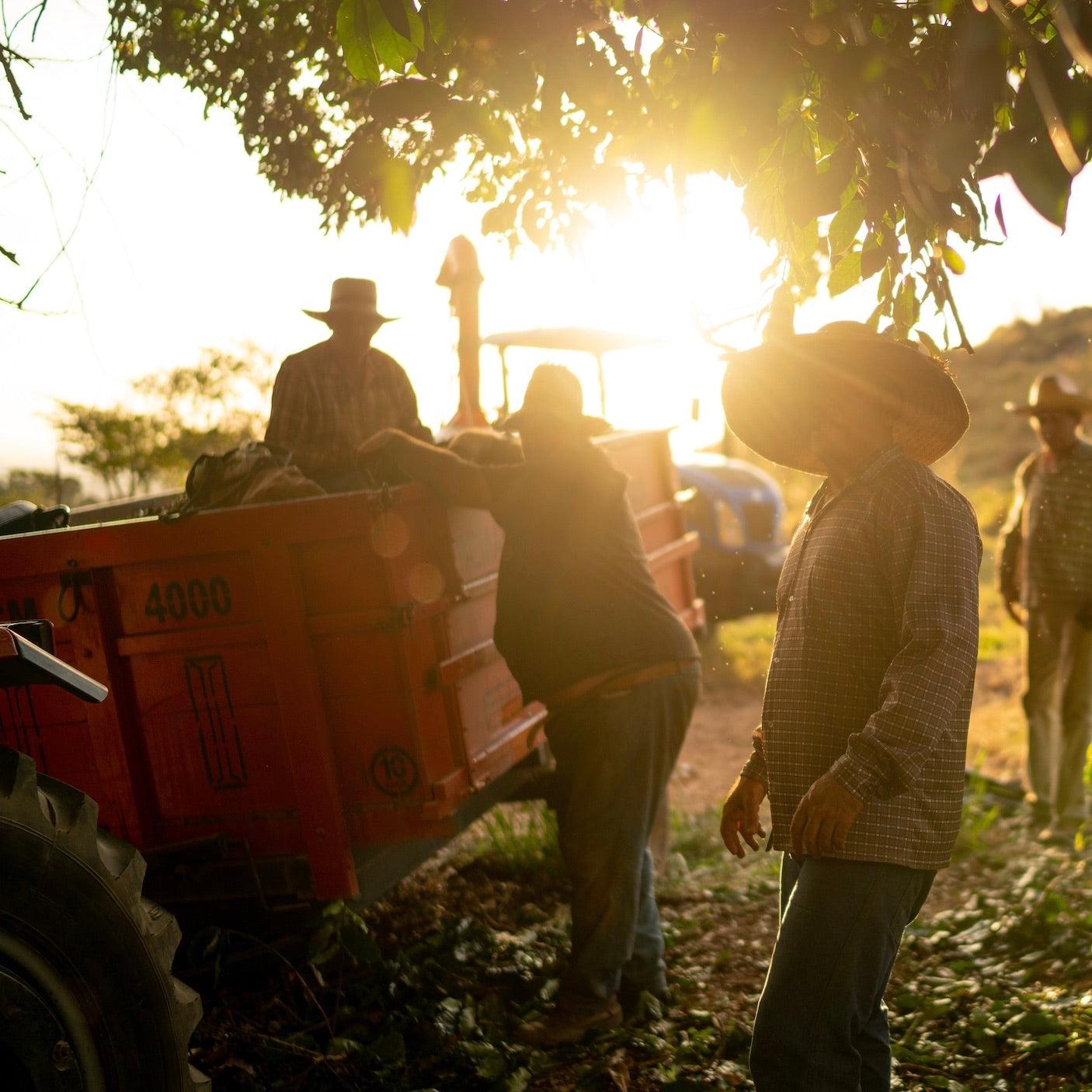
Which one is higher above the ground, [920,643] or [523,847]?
[920,643]

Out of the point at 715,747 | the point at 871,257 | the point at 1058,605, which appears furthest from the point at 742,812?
the point at 715,747

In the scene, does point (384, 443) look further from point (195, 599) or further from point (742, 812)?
point (742, 812)

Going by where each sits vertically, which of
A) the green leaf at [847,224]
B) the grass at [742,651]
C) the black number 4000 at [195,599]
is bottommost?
the grass at [742,651]

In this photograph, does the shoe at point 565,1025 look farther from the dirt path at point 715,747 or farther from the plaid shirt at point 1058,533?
the plaid shirt at point 1058,533

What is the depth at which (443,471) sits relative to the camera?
3625 mm

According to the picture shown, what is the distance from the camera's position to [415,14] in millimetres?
1853

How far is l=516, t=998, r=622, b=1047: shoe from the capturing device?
Result: 3561 mm

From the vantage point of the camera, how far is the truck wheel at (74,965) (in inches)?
83.6

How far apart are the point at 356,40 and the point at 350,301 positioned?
3.18 metres

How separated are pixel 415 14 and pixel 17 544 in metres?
2.25

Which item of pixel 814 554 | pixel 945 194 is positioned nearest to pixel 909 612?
pixel 814 554

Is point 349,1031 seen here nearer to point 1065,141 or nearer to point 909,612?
point 909,612

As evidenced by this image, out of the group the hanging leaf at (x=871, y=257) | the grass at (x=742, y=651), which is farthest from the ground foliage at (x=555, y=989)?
the grass at (x=742, y=651)

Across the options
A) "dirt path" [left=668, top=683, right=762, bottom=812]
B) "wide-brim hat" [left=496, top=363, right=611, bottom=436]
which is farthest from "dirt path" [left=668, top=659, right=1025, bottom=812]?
"wide-brim hat" [left=496, top=363, right=611, bottom=436]
